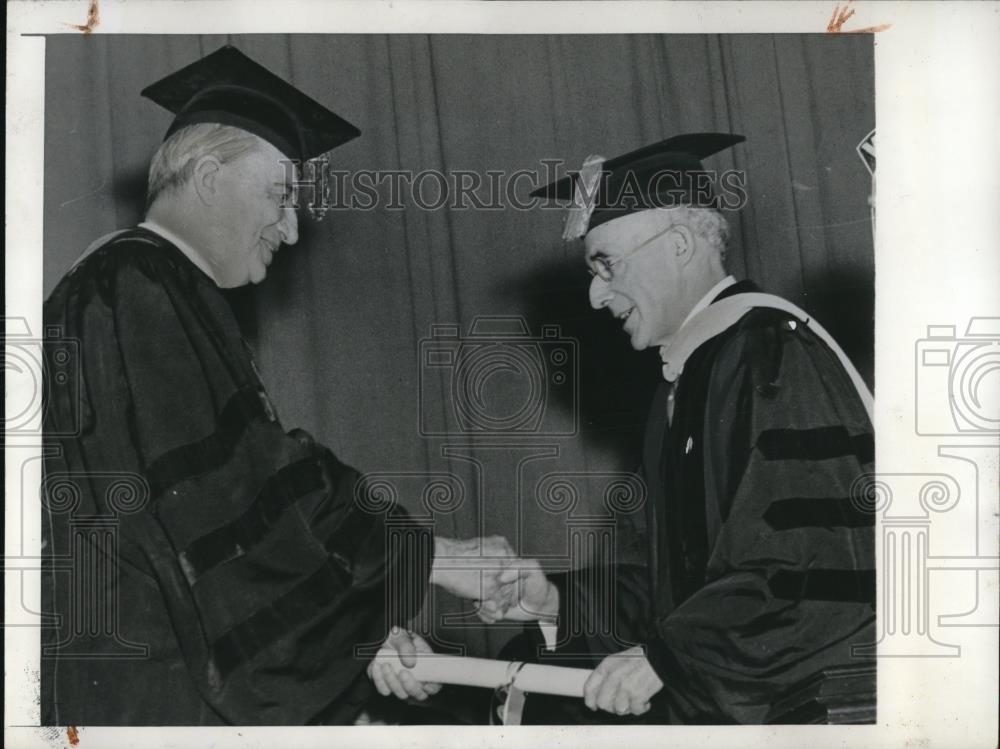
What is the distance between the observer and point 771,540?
312 centimetres

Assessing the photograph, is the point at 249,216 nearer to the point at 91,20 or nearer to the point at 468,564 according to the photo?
the point at 91,20

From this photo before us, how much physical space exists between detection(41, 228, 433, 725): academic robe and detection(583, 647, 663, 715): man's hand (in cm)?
59

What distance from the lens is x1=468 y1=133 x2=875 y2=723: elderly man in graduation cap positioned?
3.13 metres

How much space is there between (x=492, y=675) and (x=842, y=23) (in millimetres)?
2252

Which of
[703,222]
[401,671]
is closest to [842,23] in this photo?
[703,222]

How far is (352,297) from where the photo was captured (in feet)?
10.5

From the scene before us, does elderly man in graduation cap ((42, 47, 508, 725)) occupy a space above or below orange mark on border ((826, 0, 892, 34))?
below

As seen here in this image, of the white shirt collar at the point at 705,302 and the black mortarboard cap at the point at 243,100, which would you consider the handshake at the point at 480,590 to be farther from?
the black mortarboard cap at the point at 243,100

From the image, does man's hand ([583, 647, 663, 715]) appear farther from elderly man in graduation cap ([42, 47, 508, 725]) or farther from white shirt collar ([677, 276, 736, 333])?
white shirt collar ([677, 276, 736, 333])

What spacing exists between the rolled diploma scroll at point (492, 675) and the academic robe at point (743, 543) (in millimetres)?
51

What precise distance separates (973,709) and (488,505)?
1.59 m

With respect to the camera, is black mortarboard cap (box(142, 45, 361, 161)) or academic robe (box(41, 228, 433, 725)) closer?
academic robe (box(41, 228, 433, 725))

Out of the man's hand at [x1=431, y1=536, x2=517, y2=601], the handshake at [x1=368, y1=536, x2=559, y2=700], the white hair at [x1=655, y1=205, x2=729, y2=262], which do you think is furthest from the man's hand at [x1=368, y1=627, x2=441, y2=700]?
the white hair at [x1=655, y1=205, x2=729, y2=262]

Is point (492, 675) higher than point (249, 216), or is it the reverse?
point (249, 216)
